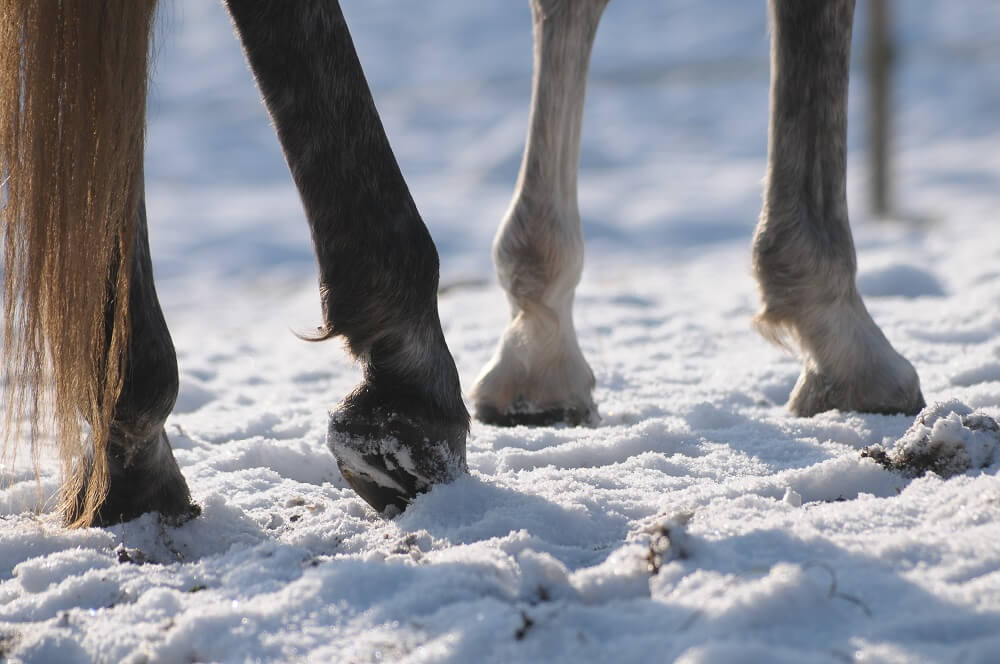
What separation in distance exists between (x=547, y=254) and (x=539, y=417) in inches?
15.7

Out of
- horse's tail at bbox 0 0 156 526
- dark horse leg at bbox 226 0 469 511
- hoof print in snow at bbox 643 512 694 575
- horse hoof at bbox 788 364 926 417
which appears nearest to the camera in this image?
hoof print in snow at bbox 643 512 694 575

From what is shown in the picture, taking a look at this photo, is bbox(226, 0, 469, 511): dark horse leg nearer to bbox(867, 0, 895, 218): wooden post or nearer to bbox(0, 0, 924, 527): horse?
bbox(0, 0, 924, 527): horse

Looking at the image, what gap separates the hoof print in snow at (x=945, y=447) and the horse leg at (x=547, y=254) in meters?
0.87

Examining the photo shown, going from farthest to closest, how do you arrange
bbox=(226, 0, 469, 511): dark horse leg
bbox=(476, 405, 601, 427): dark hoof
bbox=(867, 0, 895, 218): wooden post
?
1. bbox=(867, 0, 895, 218): wooden post
2. bbox=(476, 405, 601, 427): dark hoof
3. bbox=(226, 0, 469, 511): dark horse leg

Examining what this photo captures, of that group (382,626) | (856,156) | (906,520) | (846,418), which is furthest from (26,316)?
(856,156)

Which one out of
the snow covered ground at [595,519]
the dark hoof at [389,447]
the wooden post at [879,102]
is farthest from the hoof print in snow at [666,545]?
the wooden post at [879,102]

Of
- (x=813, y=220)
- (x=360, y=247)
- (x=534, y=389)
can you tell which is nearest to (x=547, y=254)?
(x=534, y=389)

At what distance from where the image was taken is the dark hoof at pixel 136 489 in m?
1.68

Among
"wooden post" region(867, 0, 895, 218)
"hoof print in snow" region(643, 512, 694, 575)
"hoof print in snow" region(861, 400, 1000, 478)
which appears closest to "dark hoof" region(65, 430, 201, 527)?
"hoof print in snow" region(643, 512, 694, 575)

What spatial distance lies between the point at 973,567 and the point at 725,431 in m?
0.94

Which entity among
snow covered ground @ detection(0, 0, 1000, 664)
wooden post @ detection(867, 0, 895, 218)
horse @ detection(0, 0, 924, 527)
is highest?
wooden post @ detection(867, 0, 895, 218)

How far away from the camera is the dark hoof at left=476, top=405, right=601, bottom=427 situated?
247 cm

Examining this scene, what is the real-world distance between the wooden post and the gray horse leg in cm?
612

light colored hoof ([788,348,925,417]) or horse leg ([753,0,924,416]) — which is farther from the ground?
horse leg ([753,0,924,416])
